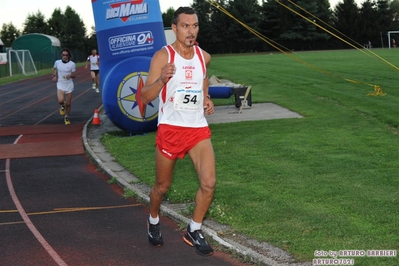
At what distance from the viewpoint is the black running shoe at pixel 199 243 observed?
723 centimetres

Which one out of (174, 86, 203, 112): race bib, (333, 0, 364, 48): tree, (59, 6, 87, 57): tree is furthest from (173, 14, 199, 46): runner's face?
(59, 6, 87, 57): tree

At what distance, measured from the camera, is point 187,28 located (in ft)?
23.1

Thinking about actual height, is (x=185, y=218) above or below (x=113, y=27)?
below

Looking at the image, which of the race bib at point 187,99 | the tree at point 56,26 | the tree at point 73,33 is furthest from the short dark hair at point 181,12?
the tree at point 56,26

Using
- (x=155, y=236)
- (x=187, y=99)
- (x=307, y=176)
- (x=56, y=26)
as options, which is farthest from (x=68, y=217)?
(x=56, y=26)

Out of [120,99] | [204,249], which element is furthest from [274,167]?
[120,99]

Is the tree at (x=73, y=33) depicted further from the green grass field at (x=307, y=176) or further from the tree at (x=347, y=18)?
the green grass field at (x=307, y=176)

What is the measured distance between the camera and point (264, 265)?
666 centimetres

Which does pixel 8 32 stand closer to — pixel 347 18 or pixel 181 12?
pixel 347 18

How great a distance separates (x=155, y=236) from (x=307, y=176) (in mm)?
3414

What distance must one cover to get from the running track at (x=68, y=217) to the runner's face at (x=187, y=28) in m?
2.12

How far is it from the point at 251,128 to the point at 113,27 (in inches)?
156

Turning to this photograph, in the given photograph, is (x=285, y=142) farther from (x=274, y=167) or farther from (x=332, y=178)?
(x=332, y=178)

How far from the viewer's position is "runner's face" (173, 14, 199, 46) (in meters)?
6.98
